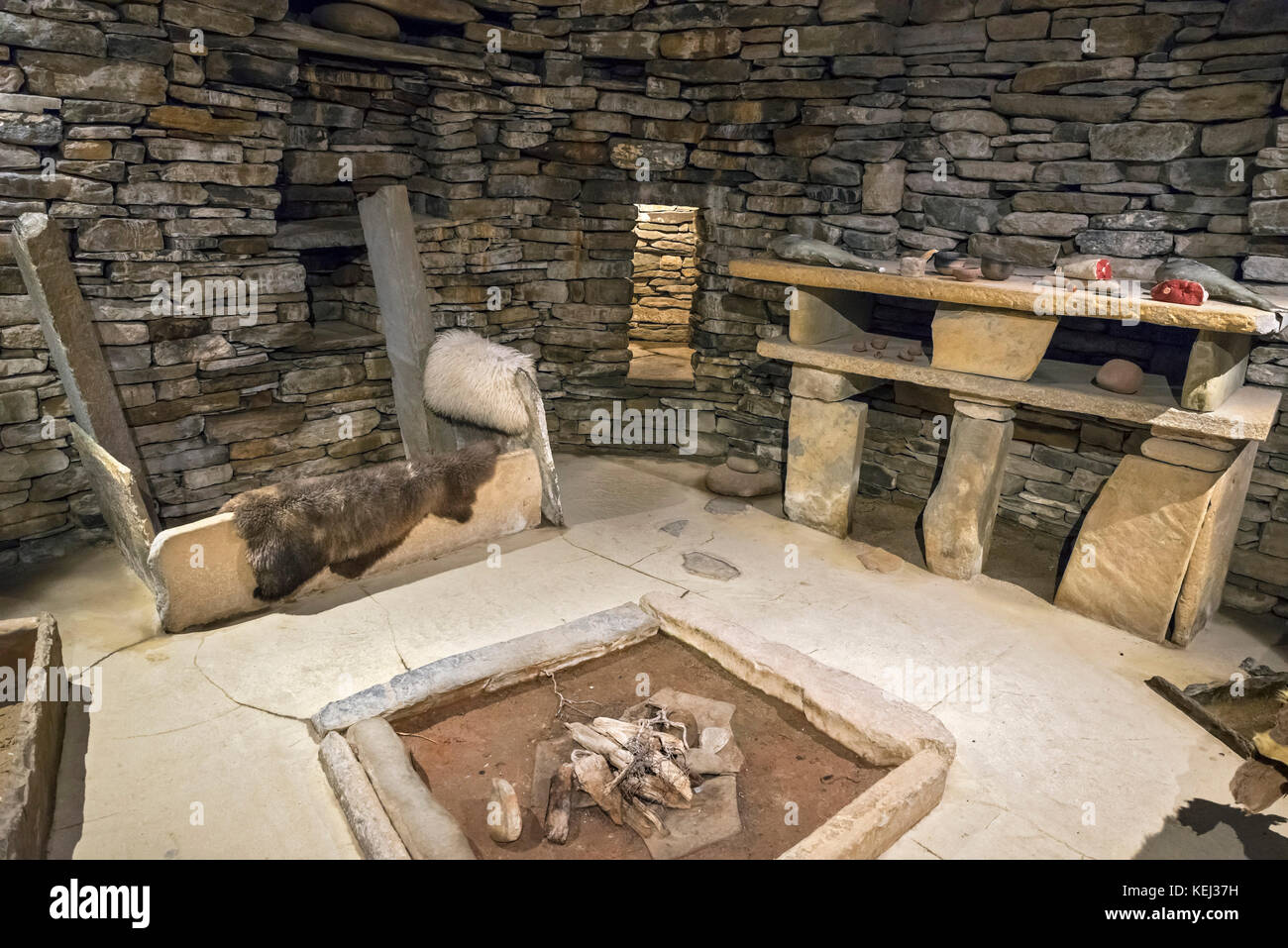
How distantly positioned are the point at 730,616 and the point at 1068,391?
2154 millimetres

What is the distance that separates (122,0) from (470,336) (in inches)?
103

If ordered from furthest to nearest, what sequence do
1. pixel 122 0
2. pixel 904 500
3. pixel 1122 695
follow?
pixel 904 500, pixel 122 0, pixel 1122 695

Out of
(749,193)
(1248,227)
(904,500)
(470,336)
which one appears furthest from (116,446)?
(1248,227)

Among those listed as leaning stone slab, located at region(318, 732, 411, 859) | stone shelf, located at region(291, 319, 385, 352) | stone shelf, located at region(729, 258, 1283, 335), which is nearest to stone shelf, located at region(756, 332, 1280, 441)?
stone shelf, located at region(729, 258, 1283, 335)

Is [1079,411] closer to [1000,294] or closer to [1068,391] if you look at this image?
[1068,391]

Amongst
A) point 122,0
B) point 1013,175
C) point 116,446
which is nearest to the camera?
point 122,0

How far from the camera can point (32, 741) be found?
3242 millimetres

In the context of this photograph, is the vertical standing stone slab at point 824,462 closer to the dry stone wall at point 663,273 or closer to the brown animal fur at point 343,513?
the brown animal fur at point 343,513

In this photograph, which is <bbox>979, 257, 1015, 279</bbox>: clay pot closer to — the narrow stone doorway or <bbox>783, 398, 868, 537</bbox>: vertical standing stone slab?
<bbox>783, 398, 868, 537</bbox>: vertical standing stone slab

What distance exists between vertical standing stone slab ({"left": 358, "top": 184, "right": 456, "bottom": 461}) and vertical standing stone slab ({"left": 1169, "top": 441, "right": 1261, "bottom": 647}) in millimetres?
4513

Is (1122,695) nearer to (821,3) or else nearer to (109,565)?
(821,3)

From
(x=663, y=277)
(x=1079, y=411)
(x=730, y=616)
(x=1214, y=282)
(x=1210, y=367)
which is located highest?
(x=1214, y=282)

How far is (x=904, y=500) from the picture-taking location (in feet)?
22.1

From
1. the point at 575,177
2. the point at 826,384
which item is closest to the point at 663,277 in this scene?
the point at 575,177
